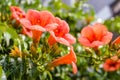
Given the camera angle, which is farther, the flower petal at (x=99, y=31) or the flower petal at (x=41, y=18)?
the flower petal at (x=99, y=31)

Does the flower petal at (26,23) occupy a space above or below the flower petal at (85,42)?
above

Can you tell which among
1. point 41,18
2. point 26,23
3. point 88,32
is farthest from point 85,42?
point 26,23

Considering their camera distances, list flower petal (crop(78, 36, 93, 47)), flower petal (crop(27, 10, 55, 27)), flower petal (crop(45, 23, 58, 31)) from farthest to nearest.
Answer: flower petal (crop(78, 36, 93, 47)), flower petal (crop(27, 10, 55, 27)), flower petal (crop(45, 23, 58, 31))

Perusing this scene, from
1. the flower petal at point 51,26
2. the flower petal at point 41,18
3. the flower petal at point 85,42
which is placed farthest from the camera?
the flower petal at point 85,42

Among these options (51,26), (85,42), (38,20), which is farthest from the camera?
(85,42)

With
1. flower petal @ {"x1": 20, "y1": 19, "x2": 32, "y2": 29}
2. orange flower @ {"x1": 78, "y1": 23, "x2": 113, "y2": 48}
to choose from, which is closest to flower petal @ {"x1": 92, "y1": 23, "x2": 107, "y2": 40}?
orange flower @ {"x1": 78, "y1": 23, "x2": 113, "y2": 48}

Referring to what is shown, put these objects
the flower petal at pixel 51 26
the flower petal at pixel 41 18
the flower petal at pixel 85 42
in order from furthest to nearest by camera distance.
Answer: the flower petal at pixel 85 42
the flower petal at pixel 41 18
the flower petal at pixel 51 26

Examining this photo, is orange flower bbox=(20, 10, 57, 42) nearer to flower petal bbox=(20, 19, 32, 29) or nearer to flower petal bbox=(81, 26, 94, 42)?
flower petal bbox=(20, 19, 32, 29)

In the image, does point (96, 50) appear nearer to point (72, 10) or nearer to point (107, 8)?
point (72, 10)

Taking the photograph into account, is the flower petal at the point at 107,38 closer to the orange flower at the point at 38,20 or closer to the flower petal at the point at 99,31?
the flower petal at the point at 99,31

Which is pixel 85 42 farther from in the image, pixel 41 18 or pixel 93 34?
pixel 41 18

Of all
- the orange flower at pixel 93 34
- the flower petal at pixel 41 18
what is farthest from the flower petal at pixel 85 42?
the flower petal at pixel 41 18

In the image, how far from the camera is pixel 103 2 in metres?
7.09

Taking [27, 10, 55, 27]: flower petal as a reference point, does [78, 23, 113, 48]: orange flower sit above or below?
below
